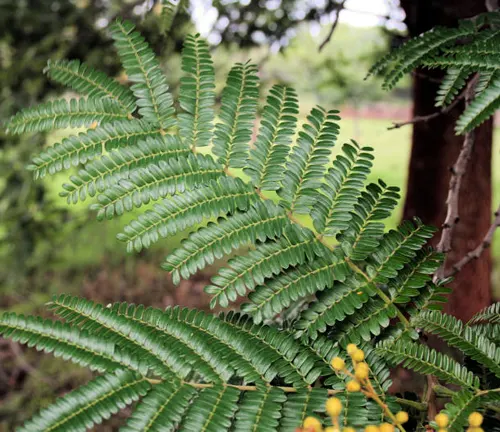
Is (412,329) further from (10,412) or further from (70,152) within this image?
(10,412)

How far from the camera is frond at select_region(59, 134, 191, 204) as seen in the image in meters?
Result: 0.83

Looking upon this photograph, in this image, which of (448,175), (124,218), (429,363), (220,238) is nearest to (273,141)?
(220,238)

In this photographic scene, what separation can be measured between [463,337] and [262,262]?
0.31m

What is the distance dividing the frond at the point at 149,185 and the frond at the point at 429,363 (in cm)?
40

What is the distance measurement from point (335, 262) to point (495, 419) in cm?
33

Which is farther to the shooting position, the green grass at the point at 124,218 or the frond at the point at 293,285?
the green grass at the point at 124,218

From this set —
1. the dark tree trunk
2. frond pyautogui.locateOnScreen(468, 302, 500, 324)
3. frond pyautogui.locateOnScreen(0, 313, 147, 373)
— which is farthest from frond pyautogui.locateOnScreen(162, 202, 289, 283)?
the dark tree trunk

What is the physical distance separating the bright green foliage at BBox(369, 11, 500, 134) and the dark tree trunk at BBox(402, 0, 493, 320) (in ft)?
2.32

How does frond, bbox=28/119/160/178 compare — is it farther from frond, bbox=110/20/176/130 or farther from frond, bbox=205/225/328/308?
frond, bbox=205/225/328/308

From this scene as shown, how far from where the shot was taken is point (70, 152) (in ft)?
2.83

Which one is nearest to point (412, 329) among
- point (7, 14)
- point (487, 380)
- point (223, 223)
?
point (487, 380)

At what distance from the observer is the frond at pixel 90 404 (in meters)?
0.61

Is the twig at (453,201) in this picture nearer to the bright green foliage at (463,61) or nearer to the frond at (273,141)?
the bright green foliage at (463,61)

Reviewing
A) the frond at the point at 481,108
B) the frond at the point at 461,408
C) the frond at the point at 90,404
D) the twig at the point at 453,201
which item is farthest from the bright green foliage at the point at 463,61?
the frond at the point at 90,404
